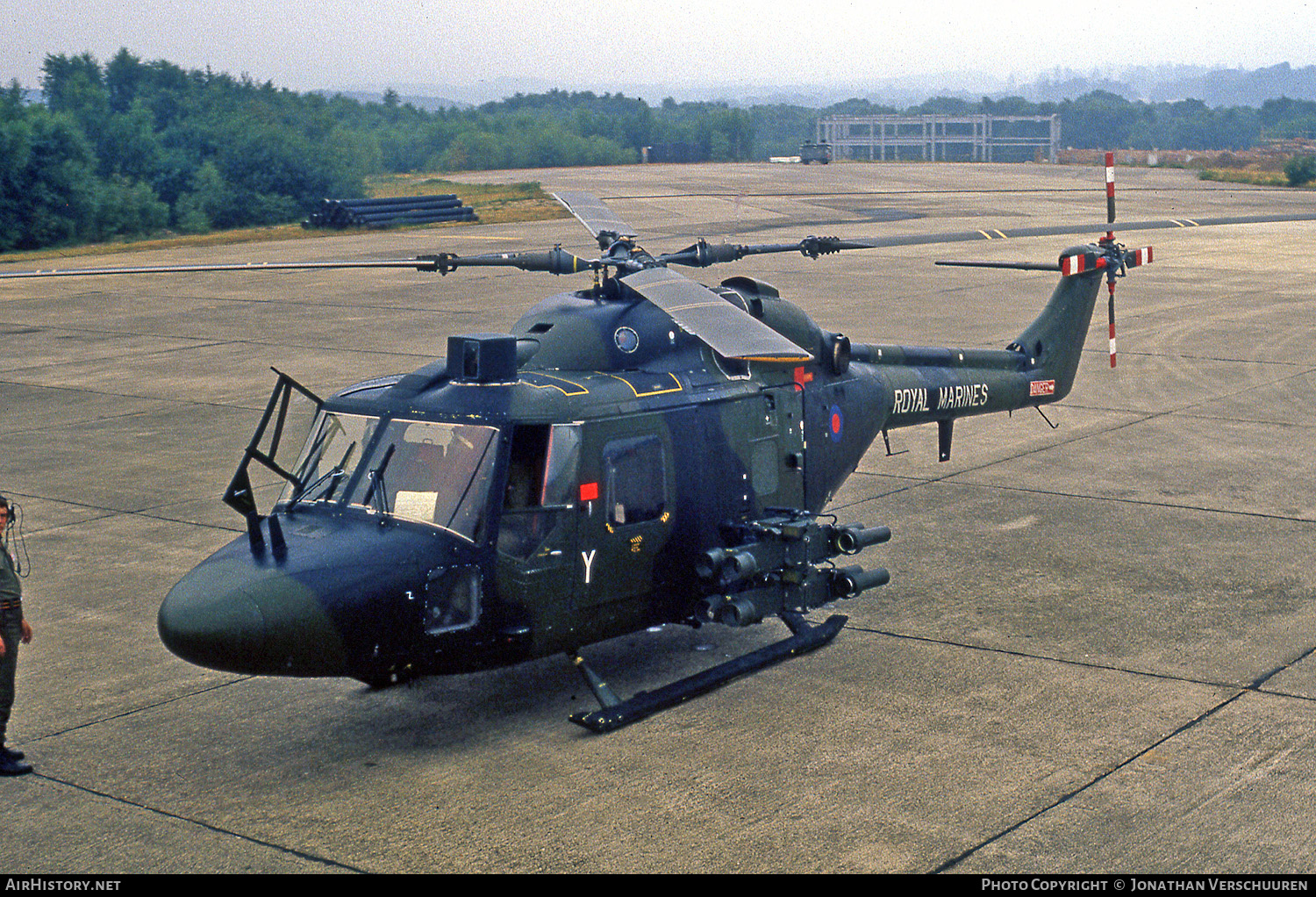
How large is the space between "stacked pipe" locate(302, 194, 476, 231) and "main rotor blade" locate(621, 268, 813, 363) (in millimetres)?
45303

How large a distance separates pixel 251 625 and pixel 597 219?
5405 mm

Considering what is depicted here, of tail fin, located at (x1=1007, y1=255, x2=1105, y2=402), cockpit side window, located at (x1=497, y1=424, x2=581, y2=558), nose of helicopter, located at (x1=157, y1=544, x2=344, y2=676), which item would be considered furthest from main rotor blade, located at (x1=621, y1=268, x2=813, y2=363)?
tail fin, located at (x1=1007, y1=255, x2=1105, y2=402)

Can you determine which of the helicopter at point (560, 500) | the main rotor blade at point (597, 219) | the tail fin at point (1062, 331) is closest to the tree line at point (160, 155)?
the main rotor blade at point (597, 219)

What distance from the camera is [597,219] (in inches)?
473

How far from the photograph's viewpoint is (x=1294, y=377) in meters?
22.4

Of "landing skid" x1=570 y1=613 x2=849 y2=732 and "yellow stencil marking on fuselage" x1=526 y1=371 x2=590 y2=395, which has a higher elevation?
"yellow stencil marking on fuselage" x1=526 y1=371 x2=590 y2=395

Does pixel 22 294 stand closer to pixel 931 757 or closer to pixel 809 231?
pixel 809 231

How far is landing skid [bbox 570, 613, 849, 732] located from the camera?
9.27 meters

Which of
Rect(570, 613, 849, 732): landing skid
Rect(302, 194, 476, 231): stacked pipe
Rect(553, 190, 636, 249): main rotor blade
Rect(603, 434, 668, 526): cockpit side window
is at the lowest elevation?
Rect(570, 613, 849, 732): landing skid

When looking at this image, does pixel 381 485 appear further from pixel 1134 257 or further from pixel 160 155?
pixel 160 155

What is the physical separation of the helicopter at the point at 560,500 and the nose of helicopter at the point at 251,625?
0.01 metres

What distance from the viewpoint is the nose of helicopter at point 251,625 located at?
7.99 m

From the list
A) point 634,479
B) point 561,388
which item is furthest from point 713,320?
point 634,479

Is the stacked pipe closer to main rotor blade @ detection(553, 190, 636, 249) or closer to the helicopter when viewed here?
main rotor blade @ detection(553, 190, 636, 249)
